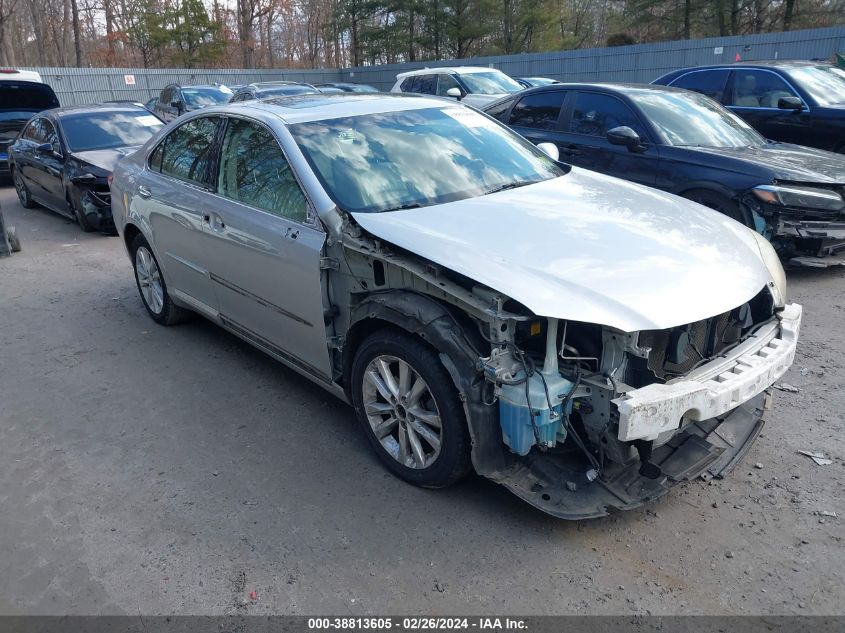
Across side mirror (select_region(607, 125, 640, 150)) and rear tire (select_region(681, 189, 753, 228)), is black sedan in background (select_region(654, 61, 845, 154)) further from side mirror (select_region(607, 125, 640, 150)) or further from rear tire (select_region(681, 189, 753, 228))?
side mirror (select_region(607, 125, 640, 150))

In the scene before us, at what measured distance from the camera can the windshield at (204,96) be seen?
16478 millimetres

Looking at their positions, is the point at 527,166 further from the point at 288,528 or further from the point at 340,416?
the point at 288,528

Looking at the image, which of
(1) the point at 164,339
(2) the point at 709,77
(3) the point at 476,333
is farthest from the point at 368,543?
(2) the point at 709,77

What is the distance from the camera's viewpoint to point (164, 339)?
5.47 metres

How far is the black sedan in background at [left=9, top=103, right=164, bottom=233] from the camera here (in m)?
9.01

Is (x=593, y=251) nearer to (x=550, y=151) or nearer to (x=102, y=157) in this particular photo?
(x=550, y=151)

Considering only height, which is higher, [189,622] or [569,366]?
[569,366]

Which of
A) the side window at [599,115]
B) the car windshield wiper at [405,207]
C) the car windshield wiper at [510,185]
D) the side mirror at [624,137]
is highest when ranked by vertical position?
the side window at [599,115]

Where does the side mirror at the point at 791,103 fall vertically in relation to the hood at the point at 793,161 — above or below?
above

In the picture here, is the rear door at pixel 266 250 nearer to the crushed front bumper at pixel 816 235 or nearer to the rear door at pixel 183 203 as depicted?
the rear door at pixel 183 203

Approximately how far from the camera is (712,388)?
9.12ft

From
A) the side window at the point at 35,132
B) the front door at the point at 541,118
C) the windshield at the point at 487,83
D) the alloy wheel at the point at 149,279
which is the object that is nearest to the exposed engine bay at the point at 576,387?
the alloy wheel at the point at 149,279

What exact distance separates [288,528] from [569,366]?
1.49m

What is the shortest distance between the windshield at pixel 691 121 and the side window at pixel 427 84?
25.6ft
